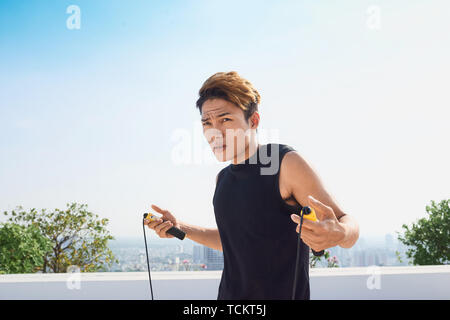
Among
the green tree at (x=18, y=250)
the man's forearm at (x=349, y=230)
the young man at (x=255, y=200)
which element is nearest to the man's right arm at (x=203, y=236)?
the young man at (x=255, y=200)

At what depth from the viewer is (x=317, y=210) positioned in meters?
0.57

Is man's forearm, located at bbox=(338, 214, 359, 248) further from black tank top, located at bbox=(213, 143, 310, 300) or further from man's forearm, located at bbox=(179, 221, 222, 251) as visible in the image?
man's forearm, located at bbox=(179, 221, 222, 251)

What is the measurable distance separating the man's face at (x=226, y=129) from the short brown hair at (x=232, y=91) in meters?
0.01

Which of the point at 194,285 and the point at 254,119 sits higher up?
the point at 254,119

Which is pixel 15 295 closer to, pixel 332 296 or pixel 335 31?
pixel 332 296

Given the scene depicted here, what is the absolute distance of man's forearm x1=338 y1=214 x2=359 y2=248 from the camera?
0.59 m

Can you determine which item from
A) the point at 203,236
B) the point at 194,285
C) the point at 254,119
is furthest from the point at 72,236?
the point at 254,119

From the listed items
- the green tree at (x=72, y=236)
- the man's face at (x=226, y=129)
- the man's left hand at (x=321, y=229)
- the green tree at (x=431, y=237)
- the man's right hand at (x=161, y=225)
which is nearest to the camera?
the man's left hand at (x=321, y=229)

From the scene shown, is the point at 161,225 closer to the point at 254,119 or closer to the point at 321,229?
the point at 254,119

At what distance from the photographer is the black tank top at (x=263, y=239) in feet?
2.51

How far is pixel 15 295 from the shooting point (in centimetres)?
250

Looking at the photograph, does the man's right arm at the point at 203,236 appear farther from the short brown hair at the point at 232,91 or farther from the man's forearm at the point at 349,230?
the man's forearm at the point at 349,230

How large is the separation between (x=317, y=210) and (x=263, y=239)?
23cm

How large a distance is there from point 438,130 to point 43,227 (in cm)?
452
